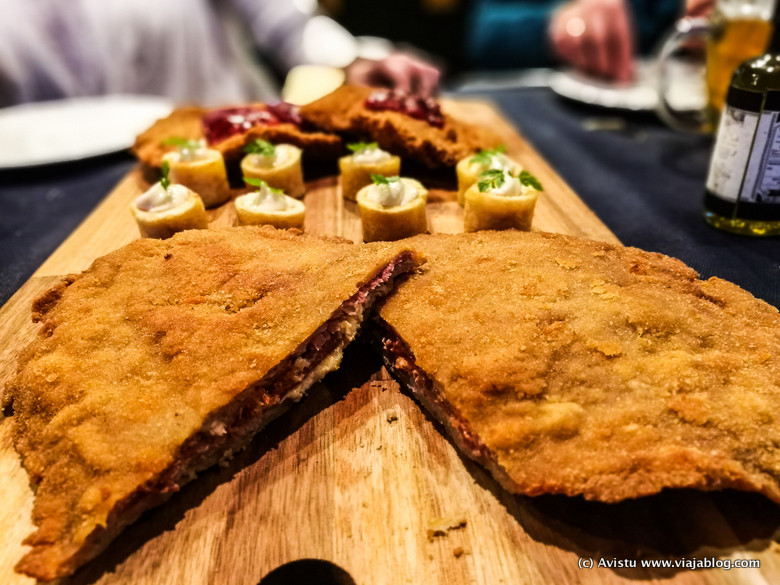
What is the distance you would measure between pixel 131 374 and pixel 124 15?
560 cm

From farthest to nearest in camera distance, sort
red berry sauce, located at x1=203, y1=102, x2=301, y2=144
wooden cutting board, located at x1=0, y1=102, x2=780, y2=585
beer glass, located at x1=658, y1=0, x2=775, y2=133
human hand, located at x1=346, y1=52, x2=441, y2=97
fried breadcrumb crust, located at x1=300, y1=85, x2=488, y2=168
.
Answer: human hand, located at x1=346, y1=52, x2=441, y2=97, red berry sauce, located at x1=203, y1=102, x2=301, y2=144, beer glass, located at x1=658, y1=0, x2=775, y2=133, fried breadcrumb crust, located at x1=300, y1=85, x2=488, y2=168, wooden cutting board, located at x1=0, y1=102, x2=780, y2=585

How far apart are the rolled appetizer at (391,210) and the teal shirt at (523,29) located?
623 centimetres

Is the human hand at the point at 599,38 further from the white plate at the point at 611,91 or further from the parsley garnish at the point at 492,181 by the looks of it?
the parsley garnish at the point at 492,181

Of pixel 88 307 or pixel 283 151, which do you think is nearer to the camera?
pixel 88 307

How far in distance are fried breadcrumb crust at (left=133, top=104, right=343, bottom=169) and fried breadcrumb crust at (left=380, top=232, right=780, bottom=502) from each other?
1.86m

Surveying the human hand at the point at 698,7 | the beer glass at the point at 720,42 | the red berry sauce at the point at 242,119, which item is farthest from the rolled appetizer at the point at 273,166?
the human hand at the point at 698,7

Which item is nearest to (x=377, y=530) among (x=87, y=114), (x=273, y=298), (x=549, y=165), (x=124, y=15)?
(x=273, y=298)

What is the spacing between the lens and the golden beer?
3.94 meters

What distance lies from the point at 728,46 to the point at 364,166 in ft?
9.41

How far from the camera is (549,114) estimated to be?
5434mm

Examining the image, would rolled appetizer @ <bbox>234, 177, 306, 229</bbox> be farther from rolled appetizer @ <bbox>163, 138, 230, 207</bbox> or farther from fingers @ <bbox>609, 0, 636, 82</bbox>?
fingers @ <bbox>609, 0, 636, 82</bbox>

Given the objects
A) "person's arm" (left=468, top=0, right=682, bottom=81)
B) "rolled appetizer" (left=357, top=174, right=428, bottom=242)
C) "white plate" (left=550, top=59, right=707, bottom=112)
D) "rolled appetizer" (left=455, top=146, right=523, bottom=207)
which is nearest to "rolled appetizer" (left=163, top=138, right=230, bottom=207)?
"rolled appetizer" (left=357, top=174, right=428, bottom=242)

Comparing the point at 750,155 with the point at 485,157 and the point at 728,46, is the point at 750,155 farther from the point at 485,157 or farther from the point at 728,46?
the point at 728,46

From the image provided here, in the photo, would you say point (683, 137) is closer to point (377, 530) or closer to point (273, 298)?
point (273, 298)
